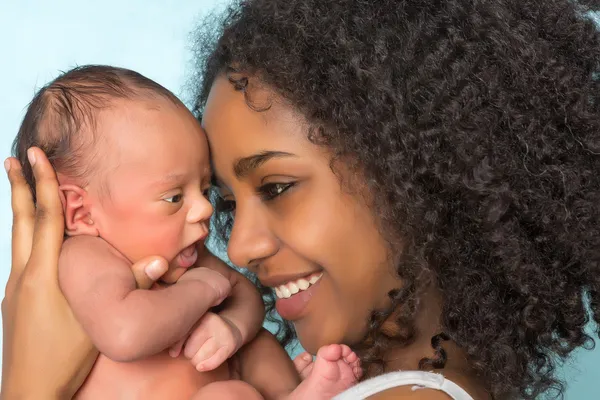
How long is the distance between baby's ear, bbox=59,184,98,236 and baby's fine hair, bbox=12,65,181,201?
0.03m

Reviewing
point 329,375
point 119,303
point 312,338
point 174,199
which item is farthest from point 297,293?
point 119,303

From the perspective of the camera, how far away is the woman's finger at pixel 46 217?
2062 mm

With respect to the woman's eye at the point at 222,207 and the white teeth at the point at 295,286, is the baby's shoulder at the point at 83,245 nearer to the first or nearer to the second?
the white teeth at the point at 295,286

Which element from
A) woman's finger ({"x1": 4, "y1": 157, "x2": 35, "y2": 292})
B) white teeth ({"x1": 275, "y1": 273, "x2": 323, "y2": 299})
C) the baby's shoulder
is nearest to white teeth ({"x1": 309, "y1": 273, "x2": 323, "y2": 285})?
white teeth ({"x1": 275, "y1": 273, "x2": 323, "y2": 299})

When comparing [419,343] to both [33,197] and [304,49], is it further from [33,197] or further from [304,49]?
[33,197]

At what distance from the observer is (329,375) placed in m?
2.06

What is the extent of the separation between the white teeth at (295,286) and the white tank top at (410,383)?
305 mm

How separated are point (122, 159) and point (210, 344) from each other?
441mm

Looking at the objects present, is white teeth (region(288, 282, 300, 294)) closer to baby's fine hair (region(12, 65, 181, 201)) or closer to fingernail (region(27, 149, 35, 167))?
baby's fine hair (region(12, 65, 181, 201))

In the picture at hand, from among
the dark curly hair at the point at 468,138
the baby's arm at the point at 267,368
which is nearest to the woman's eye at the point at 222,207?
the baby's arm at the point at 267,368

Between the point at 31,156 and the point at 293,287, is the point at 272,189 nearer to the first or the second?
the point at 293,287

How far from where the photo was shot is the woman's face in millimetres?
2105

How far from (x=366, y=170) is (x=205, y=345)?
52cm

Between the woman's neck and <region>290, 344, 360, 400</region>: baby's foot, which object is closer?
<region>290, 344, 360, 400</region>: baby's foot
